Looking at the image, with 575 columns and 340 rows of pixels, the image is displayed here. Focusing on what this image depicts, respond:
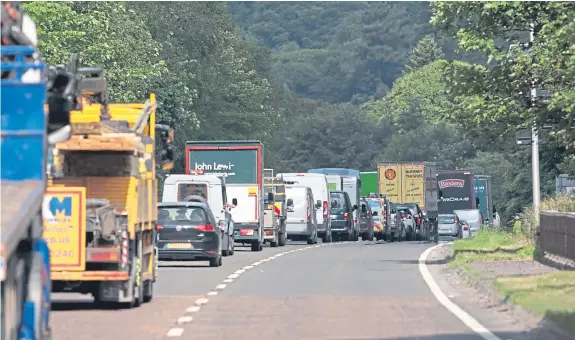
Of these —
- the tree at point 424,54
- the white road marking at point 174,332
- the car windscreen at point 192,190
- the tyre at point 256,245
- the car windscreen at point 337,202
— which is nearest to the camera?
the white road marking at point 174,332

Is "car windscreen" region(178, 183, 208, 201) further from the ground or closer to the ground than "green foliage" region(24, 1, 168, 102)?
closer to the ground

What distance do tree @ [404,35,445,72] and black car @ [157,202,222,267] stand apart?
14485 cm

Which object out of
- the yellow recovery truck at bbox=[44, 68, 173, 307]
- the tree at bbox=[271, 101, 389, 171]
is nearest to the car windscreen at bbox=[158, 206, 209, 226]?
the yellow recovery truck at bbox=[44, 68, 173, 307]

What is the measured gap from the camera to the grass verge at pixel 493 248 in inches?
1272

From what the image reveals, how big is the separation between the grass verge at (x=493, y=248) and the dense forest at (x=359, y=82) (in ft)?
7.79

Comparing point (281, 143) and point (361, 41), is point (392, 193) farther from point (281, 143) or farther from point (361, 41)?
point (361, 41)

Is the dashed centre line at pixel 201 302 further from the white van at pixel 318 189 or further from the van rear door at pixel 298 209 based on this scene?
the white van at pixel 318 189

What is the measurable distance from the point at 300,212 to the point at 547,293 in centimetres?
3242

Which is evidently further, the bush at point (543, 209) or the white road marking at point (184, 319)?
the bush at point (543, 209)

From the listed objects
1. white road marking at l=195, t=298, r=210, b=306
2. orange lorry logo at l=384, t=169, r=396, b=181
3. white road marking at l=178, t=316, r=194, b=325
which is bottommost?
white road marking at l=178, t=316, r=194, b=325

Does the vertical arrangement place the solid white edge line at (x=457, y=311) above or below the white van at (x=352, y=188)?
below

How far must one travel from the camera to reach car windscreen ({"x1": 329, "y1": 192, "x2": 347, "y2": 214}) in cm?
5972

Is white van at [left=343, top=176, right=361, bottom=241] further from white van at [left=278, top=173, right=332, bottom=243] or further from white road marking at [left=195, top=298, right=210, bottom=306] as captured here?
white road marking at [left=195, top=298, right=210, bottom=306]

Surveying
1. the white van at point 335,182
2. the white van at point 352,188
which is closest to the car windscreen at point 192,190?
the white van at point 335,182
